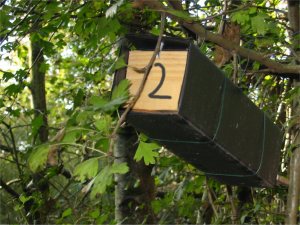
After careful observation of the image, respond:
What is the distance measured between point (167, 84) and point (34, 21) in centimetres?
143

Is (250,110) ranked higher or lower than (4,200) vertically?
higher

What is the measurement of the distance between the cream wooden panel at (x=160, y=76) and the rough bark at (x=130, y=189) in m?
1.42

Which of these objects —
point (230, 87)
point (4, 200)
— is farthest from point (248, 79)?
point (4, 200)

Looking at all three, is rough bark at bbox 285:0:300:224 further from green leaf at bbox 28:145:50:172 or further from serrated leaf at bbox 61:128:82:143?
green leaf at bbox 28:145:50:172

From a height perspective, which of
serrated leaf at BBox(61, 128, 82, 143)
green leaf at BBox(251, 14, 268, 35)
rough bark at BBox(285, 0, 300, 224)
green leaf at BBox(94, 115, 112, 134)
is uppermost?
green leaf at BBox(251, 14, 268, 35)

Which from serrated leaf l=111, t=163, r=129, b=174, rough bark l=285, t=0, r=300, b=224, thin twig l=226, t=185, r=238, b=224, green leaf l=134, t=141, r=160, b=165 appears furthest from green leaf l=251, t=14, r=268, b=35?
thin twig l=226, t=185, r=238, b=224

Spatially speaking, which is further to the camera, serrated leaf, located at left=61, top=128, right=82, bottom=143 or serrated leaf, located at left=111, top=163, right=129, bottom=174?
serrated leaf, located at left=61, top=128, right=82, bottom=143

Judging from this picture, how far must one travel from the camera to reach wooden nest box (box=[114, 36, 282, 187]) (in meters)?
1.40

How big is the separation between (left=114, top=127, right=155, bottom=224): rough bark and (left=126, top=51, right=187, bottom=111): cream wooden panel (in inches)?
56.0

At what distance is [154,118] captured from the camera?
1.42 meters

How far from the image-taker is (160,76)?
145 centimetres

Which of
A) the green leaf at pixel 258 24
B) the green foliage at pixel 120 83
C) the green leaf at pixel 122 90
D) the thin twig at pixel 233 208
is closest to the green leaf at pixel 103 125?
the green foliage at pixel 120 83

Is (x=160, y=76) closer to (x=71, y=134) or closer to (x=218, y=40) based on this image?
(x=71, y=134)

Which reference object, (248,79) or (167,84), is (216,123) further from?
(248,79)
